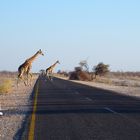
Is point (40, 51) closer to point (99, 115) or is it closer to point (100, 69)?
point (99, 115)

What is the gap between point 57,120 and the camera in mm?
18375

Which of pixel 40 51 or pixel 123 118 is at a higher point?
pixel 40 51

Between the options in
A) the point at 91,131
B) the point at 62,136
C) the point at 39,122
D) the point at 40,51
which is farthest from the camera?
the point at 40,51

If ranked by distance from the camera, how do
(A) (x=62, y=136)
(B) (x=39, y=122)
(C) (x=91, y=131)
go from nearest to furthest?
(A) (x=62, y=136)
(C) (x=91, y=131)
(B) (x=39, y=122)

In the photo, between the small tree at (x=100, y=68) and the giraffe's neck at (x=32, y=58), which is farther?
the small tree at (x=100, y=68)

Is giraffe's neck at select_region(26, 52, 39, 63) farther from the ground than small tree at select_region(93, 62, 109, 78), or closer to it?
closer to it

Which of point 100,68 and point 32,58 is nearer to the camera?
point 32,58

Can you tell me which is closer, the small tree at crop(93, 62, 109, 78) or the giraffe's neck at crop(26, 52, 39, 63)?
the giraffe's neck at crop(26, 52, 39, 63)

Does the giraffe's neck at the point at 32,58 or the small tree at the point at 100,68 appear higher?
the small tree at the point at 100,68

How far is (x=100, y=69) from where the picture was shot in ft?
405

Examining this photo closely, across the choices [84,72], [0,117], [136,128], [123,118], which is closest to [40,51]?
[0,117]

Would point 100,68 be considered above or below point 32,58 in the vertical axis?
above

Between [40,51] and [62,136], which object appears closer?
[62,136]

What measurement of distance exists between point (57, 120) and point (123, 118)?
2519mm
